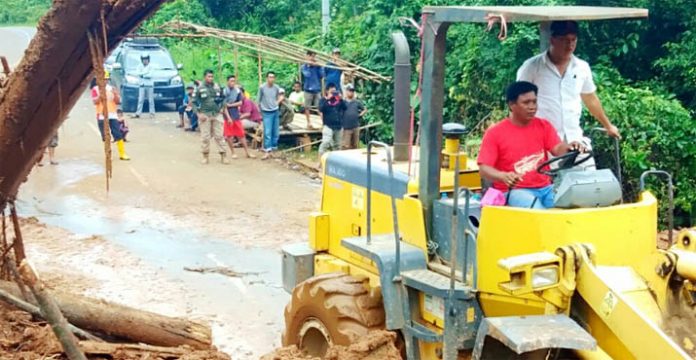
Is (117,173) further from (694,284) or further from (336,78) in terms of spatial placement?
(694,284)

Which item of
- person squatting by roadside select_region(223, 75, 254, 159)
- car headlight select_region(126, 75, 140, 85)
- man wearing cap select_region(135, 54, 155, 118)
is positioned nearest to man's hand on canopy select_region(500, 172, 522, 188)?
person squatting by roadside select_region(223, 75, 254, 159)

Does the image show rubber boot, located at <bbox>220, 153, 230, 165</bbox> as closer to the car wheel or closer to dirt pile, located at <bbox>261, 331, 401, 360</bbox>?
the car wheel

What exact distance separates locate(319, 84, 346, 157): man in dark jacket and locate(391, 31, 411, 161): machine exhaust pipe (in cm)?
885

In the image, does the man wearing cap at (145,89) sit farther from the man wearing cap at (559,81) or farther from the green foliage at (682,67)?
the man wearing cap at (559,81)

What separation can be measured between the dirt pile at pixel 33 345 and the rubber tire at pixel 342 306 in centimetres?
76

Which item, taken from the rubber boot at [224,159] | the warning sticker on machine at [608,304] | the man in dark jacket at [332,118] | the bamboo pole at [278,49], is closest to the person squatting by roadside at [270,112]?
the bamboo pole at [278,49]

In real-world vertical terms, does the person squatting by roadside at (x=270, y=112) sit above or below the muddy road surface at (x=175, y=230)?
above

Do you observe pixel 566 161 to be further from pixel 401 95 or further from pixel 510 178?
pixel 401 95

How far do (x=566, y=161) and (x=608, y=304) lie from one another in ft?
3.69

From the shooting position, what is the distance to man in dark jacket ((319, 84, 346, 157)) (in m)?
16.0

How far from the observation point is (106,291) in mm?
9570

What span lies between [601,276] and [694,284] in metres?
0.64

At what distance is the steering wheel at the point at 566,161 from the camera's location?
546 cm

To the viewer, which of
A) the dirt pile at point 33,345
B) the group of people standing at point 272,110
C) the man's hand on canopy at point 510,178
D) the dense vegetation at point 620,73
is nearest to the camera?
the dirt pile at point 33,345
